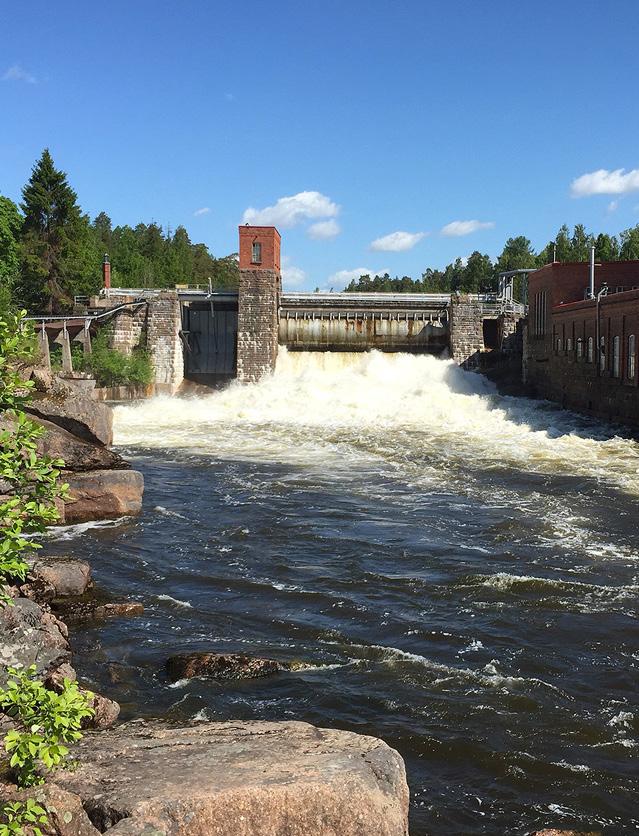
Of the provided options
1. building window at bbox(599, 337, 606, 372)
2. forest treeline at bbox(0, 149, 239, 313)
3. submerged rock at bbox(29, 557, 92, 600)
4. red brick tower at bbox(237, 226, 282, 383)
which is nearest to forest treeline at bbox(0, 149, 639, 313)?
forest treeline at bbox(0, 149, 239, 313)

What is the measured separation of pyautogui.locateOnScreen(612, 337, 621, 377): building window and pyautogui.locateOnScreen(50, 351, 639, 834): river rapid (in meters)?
6.28

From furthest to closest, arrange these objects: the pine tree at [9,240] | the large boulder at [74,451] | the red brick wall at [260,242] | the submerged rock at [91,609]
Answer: the pine tree at [9,240], the red brick wall at [260,242], the large boulder at [74,451], the submerged rock at [91,609]

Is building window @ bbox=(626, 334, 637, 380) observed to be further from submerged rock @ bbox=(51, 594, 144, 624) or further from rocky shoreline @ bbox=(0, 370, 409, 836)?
rocky shoreline @ bbox=(0, 370, 409, 836)

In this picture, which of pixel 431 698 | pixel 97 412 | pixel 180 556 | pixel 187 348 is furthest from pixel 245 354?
pixel 431 698

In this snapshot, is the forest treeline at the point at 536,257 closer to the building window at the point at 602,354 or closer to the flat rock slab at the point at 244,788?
the building window at the point at 602,354

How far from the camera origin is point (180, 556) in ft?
44.1

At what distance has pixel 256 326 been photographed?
38750 mm

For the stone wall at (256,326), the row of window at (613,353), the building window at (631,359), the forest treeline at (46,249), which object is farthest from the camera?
the forest treeline at (46,249)

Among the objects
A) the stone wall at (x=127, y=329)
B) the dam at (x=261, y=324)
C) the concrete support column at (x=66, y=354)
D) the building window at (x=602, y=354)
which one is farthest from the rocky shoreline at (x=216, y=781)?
the stone wall at (x=127, y=329)

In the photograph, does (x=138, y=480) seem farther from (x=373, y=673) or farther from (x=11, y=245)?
(x=11, y=245)

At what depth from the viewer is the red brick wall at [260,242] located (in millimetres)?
39875

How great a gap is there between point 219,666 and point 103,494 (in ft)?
24.8

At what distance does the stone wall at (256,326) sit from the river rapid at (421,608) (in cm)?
1431

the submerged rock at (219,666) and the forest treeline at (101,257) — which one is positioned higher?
the forest treeline at (101,257)
